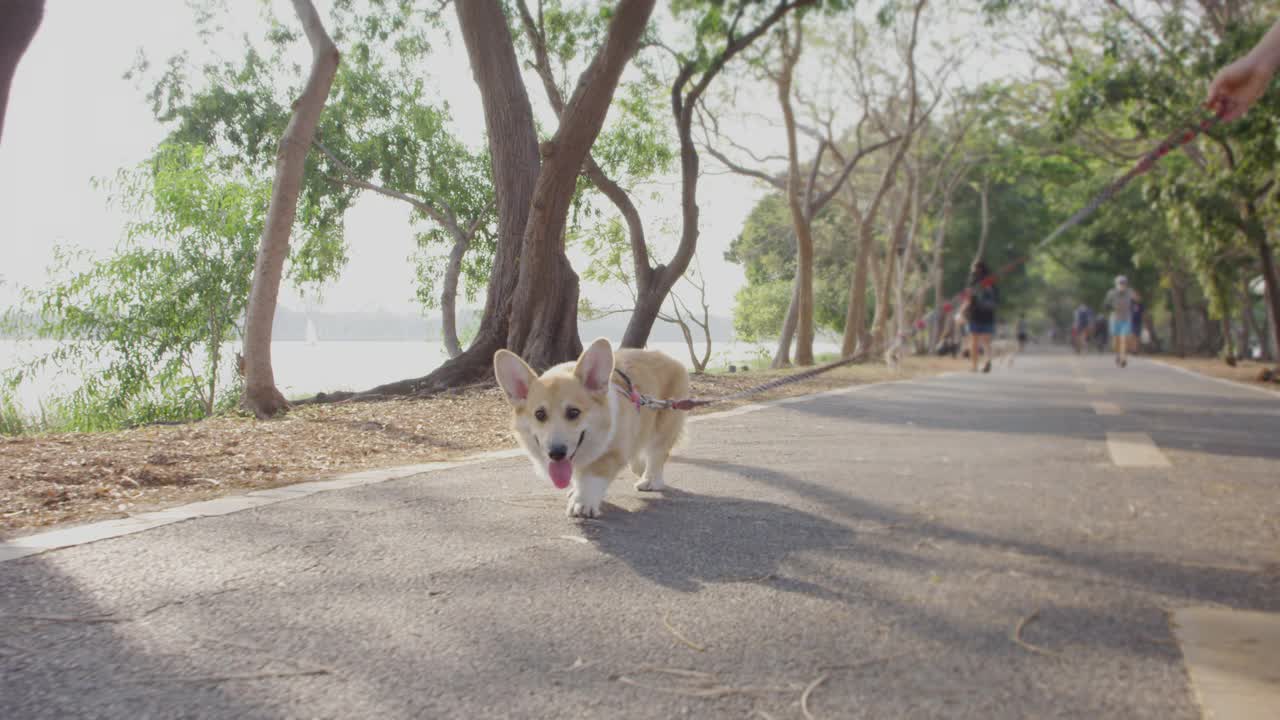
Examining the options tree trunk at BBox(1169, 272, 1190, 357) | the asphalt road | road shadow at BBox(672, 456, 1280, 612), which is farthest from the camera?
tree trunk at BBox(1169, 272, 1190, 357)

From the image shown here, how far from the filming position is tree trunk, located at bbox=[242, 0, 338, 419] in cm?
1168

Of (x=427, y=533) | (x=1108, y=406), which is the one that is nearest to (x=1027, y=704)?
(x=427, y=533)

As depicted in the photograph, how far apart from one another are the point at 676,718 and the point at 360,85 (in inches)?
1005

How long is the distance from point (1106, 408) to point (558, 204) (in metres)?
7.90

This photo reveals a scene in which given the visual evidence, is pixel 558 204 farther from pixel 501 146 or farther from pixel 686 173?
pixel 686 173

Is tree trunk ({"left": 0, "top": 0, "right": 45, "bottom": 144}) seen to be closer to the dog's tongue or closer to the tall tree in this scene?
the dog's tongue

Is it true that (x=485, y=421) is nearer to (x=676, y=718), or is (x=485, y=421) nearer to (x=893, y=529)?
(x=893, y=529)

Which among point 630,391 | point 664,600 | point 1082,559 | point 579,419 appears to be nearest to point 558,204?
point 630,391

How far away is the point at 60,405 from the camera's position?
16234 mm

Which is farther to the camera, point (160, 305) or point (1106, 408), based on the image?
point (160, 305)

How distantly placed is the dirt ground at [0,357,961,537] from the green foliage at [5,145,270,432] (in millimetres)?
6913

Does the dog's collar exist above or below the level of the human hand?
below

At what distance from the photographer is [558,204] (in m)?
13.7

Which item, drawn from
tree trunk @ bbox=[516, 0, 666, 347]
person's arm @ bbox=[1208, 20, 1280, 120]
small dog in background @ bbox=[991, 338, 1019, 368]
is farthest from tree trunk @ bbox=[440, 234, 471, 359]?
person's arm @ bbox=[1208, 20, 1280, 120]
